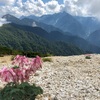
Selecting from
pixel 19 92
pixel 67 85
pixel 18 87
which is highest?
pixel 18 87

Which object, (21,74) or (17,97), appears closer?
(17,97)

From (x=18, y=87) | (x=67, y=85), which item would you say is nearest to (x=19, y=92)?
(x=18, y=87)

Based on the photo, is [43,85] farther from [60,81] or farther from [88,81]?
[88,81]

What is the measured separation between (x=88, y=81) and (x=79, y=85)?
1.18 metres

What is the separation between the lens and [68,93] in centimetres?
1277

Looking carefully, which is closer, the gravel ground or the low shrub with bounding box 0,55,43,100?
the low shrub with bounding box 0,55,43,100

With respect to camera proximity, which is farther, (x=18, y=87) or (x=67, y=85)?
(x=67, y=85)

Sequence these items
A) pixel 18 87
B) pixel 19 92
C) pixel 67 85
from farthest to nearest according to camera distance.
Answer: pixel 67 85 < pixel 18 87 < pixel 19 92

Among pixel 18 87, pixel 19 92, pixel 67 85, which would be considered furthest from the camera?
pixel 67 85

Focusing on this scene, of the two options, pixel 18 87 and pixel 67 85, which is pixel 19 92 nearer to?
pixel 18 87

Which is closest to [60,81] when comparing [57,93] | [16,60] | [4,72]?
[57,93]

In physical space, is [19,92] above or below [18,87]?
below

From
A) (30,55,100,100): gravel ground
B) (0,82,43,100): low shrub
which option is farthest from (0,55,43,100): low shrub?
(30,55,100,100): gravel ground

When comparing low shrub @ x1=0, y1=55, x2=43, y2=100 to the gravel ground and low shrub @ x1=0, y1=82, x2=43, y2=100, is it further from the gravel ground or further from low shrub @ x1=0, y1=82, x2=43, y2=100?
the gravel ground
